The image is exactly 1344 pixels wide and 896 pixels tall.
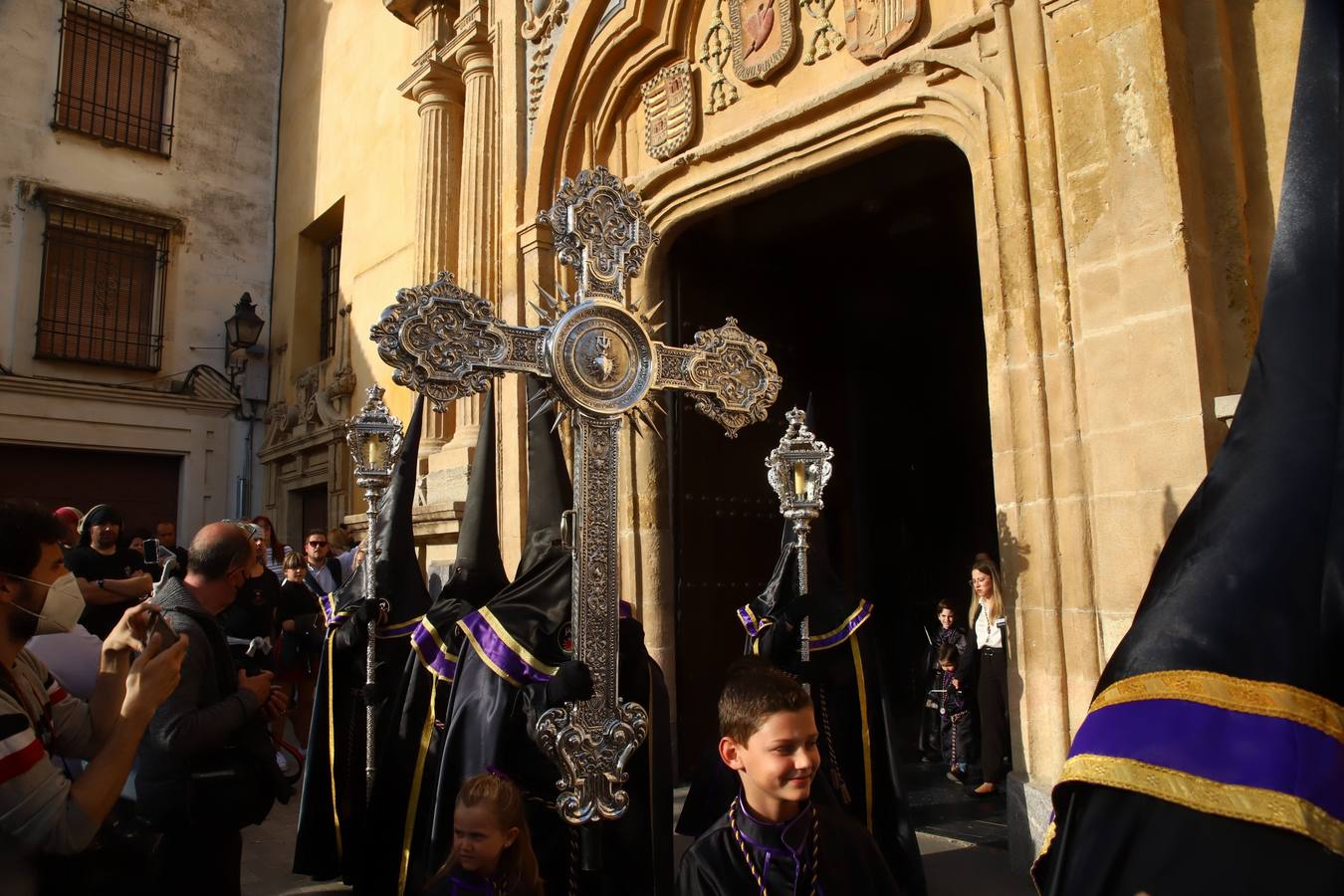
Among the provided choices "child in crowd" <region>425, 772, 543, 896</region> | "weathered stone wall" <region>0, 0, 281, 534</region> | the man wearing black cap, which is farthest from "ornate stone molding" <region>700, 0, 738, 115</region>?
"weathered stone wall" <region>0, 0, 281, 534</region>

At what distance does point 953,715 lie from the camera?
6727 mm

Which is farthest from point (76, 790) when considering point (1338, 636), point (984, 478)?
point (984, 478)

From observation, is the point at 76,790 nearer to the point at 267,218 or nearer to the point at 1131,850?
the point at 1131,850

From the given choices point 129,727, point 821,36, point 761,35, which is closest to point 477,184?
point 761,35

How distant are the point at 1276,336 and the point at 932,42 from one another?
15.3ft

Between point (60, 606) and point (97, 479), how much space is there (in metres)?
11.8

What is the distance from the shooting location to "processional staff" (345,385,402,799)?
4852mm

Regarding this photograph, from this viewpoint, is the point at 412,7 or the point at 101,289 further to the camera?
the point at 101,289

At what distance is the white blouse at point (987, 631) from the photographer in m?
6.35

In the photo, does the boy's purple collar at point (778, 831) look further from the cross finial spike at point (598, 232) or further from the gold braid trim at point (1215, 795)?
the cross finial spike at point (598, 232)

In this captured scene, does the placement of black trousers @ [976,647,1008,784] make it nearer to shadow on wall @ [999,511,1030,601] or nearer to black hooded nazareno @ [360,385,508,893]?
shadow on wall @ [999,511,1030,601]

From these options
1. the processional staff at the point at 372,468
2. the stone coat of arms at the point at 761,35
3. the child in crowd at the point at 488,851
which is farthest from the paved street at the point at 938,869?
the stone coat of arms at the point at 761,35

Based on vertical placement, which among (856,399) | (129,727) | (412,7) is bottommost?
(129,727)

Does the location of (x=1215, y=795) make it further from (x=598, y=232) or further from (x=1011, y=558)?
(x=1011, y=558)
